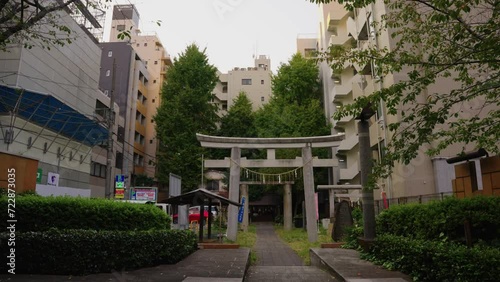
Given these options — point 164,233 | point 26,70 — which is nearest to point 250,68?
point 26,70

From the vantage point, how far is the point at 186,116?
104 feet

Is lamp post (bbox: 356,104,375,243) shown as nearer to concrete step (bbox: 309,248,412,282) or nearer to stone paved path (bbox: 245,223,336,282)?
concrete step (bbox: 309,248,412,282)

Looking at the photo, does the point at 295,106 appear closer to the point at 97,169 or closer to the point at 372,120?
the point at 372,120

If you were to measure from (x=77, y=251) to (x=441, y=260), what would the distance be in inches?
269

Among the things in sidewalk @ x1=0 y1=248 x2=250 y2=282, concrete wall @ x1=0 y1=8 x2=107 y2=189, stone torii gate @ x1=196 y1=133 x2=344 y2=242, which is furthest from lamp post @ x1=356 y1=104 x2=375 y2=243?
concrete wall @ x1=0 y1=8 x2=107 y2=189

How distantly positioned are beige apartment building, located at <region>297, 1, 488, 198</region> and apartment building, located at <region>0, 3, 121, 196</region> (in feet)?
38.4

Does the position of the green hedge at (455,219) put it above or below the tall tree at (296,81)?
below

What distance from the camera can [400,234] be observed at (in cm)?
920

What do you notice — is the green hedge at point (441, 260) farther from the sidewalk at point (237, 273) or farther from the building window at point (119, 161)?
the building window at point (119, 161)

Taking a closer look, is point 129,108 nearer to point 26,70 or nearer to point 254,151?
point 254,151

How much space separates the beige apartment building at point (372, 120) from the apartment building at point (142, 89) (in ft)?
55.2

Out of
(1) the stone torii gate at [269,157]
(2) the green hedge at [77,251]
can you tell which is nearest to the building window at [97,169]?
(1) the stone torii gate at [269,157]

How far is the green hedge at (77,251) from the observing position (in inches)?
285

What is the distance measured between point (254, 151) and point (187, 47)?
39.5 feet
